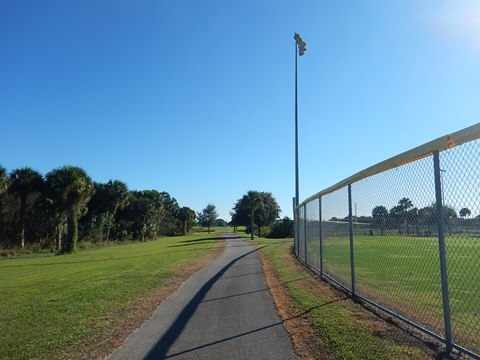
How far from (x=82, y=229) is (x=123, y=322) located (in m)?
44.6

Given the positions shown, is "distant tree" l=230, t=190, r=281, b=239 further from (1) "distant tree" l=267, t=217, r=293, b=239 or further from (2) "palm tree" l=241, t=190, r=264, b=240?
(1) "distant tree" l=267, t=217, r=293, b=239

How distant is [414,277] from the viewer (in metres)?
9.09

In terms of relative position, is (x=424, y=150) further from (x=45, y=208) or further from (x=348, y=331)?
(x=45, y=208)

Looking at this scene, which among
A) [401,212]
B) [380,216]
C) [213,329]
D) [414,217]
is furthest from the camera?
[380,216]

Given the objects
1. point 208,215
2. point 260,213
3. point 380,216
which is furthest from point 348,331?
point 208,215

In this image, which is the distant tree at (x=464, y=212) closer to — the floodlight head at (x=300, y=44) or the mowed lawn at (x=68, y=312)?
the mowed lawn at (x=68, y=312)

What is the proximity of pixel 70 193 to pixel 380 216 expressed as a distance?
3481cm

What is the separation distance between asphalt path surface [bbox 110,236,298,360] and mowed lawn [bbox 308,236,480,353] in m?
2.07

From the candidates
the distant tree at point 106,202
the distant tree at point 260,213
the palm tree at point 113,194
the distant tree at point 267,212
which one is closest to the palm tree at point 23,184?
the distant tree at point 106,202

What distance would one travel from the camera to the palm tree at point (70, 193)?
37.2 meters

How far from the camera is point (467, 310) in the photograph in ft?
23.7

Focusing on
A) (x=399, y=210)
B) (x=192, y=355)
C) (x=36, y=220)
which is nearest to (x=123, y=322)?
(x=192, y=355)

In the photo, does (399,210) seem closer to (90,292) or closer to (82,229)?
(90,292)

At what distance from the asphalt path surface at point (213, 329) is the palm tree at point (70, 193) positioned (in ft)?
97.8
